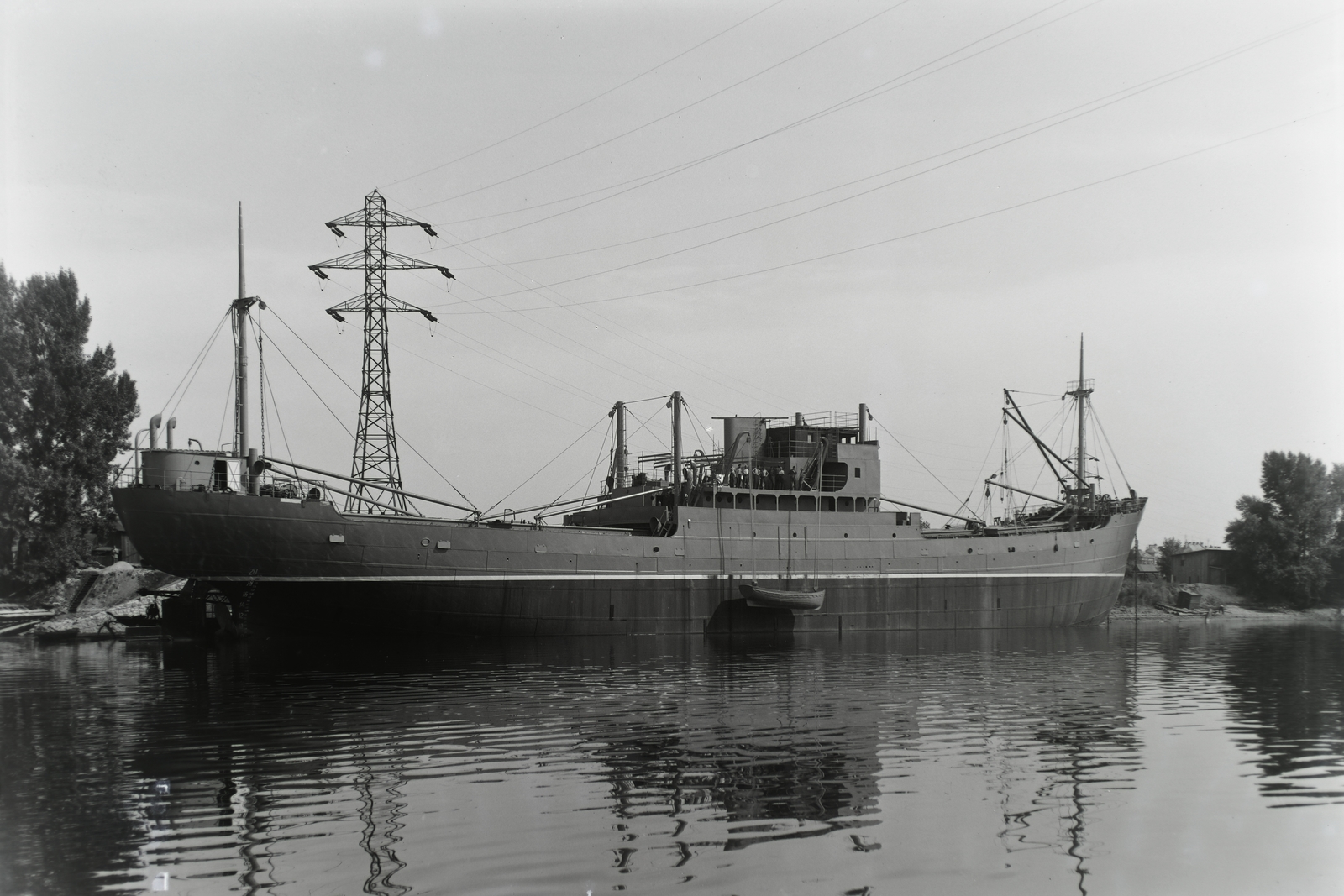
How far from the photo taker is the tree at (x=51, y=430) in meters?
48.4

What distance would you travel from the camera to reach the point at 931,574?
4475cm

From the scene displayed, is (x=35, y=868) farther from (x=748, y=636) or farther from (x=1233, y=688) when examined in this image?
(x=748, y=636)

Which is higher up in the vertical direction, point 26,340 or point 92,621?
point 26,340

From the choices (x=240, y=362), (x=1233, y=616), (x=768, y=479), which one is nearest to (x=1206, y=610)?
(x=1233, y=616)

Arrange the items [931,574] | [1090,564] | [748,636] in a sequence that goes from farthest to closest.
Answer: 1. [1090,564]
2. [931,574]
3. [748,636]

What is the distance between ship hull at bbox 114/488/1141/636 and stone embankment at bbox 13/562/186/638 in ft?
36.5

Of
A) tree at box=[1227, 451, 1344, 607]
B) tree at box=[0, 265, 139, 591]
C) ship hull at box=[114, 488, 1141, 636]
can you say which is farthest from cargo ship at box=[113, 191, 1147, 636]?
tree at box=[1227, 451, 1344, 607]

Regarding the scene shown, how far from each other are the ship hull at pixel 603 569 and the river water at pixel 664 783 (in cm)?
606

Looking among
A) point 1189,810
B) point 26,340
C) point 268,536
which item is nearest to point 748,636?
point 268,536

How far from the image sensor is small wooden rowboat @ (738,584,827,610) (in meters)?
39.2

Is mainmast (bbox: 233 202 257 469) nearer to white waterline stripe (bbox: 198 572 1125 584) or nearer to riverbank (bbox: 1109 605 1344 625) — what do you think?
white waterline stripe (bbox: 198 572 1125 584)

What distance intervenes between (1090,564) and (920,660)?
2277cm

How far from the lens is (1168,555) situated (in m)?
90.4

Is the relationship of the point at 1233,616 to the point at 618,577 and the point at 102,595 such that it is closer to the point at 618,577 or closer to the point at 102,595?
the point at 618,577
